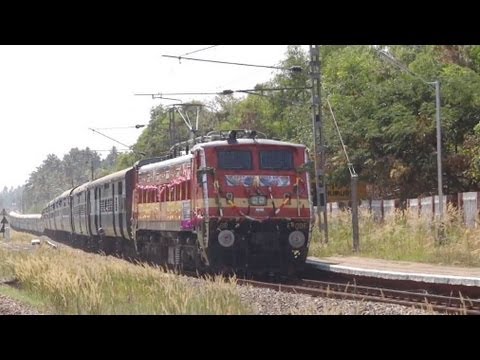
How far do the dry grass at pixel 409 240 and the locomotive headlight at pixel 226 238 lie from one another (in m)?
6.31

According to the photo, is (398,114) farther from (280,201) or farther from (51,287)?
(51,287)

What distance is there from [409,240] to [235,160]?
8.01 m

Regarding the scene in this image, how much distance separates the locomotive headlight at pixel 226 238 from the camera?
19406 mm

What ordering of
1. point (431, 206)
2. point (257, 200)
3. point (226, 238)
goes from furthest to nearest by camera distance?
point (431, 206) < point (257, 200) < point (226, 238)

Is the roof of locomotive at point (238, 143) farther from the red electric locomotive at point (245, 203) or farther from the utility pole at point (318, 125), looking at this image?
the utility pole at point (318, 125)

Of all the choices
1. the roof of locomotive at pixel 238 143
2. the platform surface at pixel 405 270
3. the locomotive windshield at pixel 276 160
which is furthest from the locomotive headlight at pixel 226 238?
the platform surface at pixel 405 270

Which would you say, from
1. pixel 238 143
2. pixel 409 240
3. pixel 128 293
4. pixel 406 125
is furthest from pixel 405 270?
pixel 406 125

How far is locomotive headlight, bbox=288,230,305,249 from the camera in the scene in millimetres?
20125

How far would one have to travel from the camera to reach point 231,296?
44.1 feet

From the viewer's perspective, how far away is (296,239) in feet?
66.1

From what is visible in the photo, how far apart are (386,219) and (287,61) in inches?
1575

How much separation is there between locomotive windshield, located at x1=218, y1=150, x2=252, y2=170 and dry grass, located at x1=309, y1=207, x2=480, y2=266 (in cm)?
620

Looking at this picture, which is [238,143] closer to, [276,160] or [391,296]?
[276,160]
